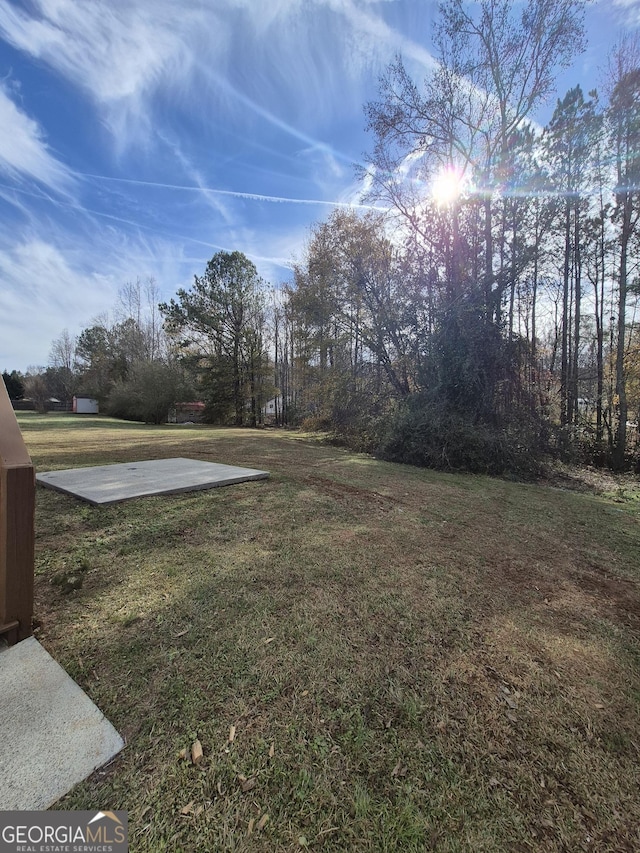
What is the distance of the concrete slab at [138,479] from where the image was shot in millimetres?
3232

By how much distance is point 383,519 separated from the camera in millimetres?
3152

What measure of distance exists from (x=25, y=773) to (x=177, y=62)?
8.91 metres

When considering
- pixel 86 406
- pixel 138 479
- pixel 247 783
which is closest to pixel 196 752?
pixel 247 783

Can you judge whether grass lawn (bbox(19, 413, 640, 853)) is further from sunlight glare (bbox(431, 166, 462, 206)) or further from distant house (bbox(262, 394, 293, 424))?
distant house (bbox(262, 394, 293, 424))

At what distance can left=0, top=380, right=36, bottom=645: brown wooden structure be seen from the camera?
4.63ft

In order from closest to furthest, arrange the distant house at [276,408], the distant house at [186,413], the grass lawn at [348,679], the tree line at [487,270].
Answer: the grass lawn at [348,679] < the tree line at [487,270] < the distant house at [186,413] < the distant house at [276,408]

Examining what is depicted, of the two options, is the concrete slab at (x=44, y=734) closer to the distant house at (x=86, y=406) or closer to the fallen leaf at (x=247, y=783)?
the fallen leaf at (x=247, y=783)

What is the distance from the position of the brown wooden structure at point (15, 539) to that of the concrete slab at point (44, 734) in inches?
5.5

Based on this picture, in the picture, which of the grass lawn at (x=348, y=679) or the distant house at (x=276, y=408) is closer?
the grass lawn at (x=348, y=679)

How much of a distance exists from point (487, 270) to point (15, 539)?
9.36 meters

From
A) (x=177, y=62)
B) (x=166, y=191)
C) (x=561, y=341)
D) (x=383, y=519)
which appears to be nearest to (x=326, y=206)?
(x=166, y=191)

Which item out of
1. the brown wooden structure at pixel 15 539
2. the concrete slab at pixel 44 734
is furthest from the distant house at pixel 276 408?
the concrete slab at pixel 44 734

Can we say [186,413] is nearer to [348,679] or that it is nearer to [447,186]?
[447,186]

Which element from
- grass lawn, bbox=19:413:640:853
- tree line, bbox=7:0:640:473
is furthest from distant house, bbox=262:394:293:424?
grass lawn, bbox=19:413:640:853
